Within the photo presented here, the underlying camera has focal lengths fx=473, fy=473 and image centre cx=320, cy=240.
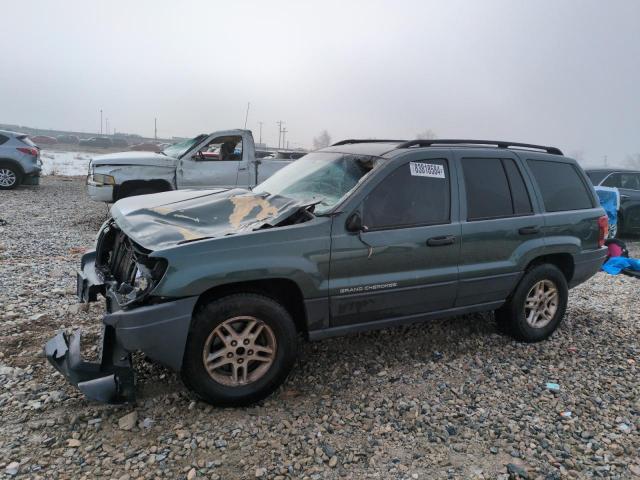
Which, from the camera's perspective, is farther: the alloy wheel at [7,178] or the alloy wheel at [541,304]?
the alloy wheel at [7,178]

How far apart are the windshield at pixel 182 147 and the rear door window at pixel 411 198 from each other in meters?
6.36

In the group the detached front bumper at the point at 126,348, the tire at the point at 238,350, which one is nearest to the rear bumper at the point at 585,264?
the tire at the point at 238,350

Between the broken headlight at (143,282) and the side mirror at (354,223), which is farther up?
the side mirror at (354,223)

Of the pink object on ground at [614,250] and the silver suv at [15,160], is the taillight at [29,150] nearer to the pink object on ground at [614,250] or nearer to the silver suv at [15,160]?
the silver suv at [15,160]

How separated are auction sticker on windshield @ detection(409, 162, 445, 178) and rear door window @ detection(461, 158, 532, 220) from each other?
26 cm

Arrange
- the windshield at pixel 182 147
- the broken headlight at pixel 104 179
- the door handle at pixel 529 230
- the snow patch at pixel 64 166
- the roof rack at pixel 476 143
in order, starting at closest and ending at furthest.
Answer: the roof rack at pixel 476 143 → the door handle at pixel 529 230 → the broken headlight at pixel 104 179 → the windshield at pixel 182 147 → the snow patch at pixel 64 166

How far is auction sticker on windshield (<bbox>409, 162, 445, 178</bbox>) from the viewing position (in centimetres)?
369

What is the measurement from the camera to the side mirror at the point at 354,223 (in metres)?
3.28

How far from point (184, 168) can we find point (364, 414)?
6.87 metres

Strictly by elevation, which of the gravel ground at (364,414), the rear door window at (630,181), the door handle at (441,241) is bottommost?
the gravel ground at (364,414)

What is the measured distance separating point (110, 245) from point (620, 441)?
158 inches

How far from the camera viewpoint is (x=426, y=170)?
3.75 meters

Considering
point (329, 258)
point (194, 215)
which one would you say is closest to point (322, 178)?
point (329, 258)

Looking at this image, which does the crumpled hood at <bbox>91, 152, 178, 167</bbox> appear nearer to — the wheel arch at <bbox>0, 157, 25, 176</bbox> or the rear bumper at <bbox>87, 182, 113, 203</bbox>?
the rear bumper at <bbox>87, 182, 113, 203</bbox>
